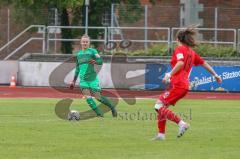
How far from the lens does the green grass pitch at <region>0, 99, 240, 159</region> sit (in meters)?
11.5

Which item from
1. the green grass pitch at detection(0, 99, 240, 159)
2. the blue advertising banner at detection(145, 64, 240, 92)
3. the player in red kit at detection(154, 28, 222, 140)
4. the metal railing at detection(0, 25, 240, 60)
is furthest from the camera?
the metal railing at detection(0, 25, 240, 60)

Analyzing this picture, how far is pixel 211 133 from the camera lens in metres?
14.8

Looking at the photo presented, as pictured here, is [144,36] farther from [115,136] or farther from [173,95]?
[173,95]

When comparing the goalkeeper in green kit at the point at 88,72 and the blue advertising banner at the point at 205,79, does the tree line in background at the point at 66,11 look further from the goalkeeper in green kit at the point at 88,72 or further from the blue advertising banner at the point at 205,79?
the goalkeeper in green kit at the point at 88,72

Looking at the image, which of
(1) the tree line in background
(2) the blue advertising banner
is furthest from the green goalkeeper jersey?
(1) the tree line in background

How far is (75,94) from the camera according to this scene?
100 feet

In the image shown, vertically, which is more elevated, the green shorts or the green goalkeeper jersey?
the green goalkeeper jersey

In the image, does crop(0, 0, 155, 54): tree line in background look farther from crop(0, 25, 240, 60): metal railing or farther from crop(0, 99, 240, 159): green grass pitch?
crop(0, 99, 240, 159): green grass pitch

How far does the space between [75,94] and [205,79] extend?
18.4 feet

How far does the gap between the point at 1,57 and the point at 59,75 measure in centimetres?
596

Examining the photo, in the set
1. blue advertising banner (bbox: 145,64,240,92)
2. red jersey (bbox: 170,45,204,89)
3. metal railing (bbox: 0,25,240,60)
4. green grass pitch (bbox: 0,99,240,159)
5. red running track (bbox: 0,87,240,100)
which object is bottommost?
red running track (bbox: 0,87,240,100)

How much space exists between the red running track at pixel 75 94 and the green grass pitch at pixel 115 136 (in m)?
8.41

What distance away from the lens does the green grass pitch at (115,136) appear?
11.5 meters

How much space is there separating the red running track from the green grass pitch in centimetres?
841
